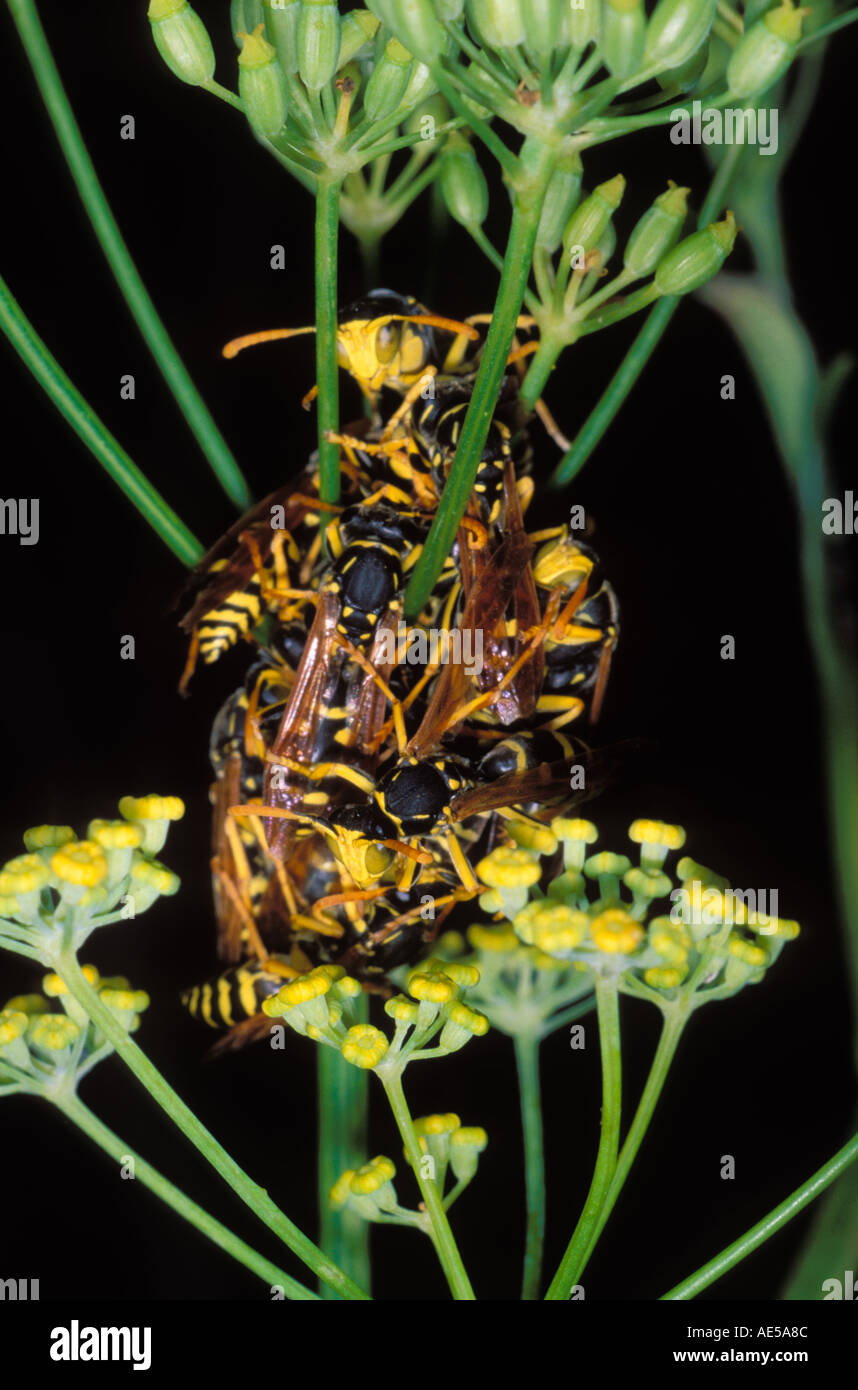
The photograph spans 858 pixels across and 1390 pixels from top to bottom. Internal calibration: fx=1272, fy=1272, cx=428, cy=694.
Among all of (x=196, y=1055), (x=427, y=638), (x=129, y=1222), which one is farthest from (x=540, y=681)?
(x=129, y=1222)

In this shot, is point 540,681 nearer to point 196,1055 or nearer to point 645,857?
point 645,857

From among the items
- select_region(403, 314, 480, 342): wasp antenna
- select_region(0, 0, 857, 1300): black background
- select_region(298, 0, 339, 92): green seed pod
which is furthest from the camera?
select_region(0, 0, 857, 1300): black background

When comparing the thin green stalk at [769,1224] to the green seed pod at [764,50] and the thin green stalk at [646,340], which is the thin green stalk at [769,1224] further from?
the green seed pod at [764,50]

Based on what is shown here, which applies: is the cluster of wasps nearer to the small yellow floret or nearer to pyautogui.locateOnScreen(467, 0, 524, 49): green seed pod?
the small yellow floret

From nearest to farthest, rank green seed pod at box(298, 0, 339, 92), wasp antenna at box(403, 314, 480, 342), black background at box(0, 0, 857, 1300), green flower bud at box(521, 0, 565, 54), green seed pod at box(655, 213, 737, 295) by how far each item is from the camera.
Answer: green flower bud at box(521, 0, 565, 54) < green seed pod at box(298, 0, 339, 92) < green seed pod at box(655, 213, 737, 295) < wasp antenna at box(403, 314, 480, 342) < black background at box(0, 0, 857, 1300)

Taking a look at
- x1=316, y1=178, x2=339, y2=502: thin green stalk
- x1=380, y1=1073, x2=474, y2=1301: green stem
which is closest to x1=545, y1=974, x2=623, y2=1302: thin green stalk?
x1=380, y1=1073, x2=474, y2=1301: green stem
